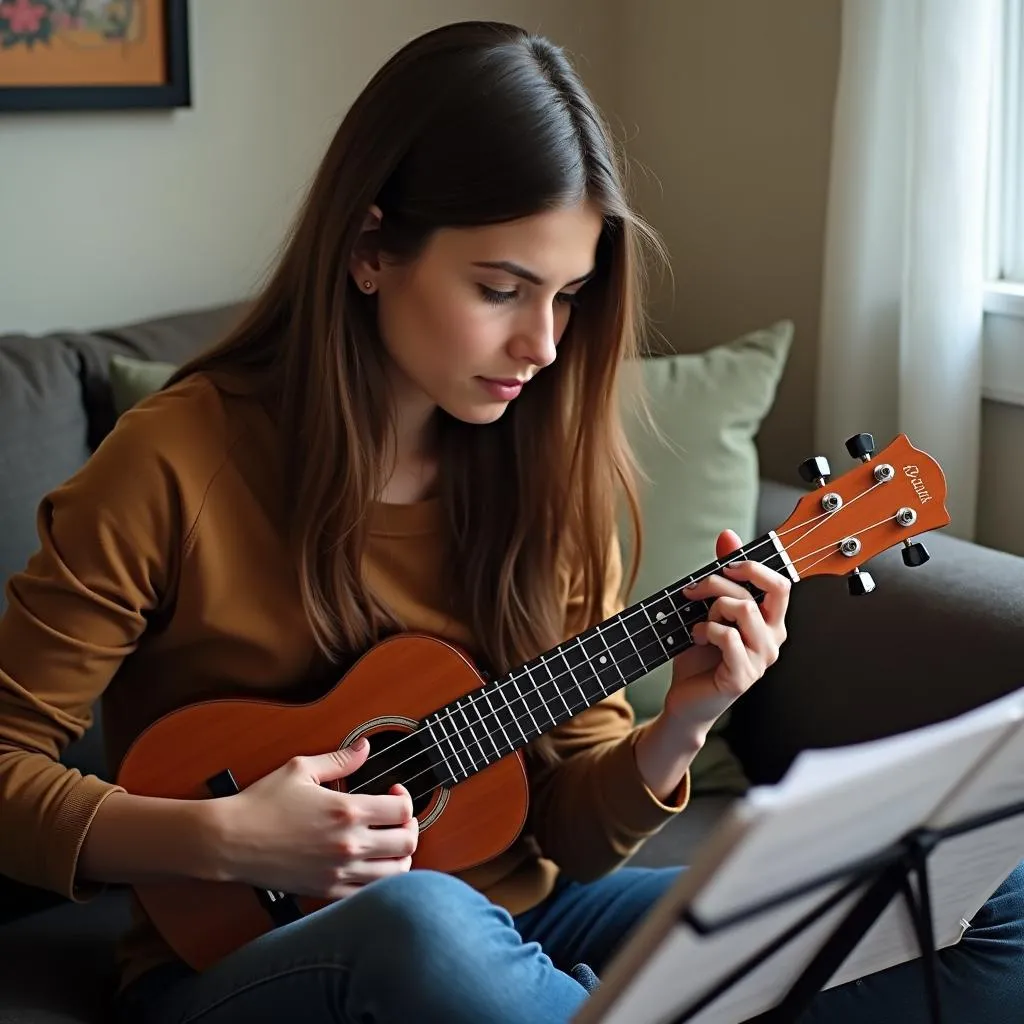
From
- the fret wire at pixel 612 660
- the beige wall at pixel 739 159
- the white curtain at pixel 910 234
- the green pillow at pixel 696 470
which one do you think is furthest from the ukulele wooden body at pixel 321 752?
the beige wall at pixel 739 159

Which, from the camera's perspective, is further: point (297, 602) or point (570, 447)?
point (570, 447)

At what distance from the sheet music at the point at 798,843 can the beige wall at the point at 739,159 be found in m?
1.34

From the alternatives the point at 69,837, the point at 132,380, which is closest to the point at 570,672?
the point at 69,837

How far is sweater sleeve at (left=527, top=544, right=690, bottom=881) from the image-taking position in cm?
134

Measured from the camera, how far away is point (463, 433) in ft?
4.69

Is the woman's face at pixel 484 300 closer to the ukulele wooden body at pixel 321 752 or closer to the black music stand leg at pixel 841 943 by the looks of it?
the ukulele wooden body at pixel 321 752

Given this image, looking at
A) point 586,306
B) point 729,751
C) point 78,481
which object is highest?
point 586,306

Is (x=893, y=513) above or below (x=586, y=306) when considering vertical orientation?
below

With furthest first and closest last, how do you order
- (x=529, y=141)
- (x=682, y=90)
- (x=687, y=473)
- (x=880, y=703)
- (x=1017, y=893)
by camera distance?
1. (x=682, y=90)
2. (x=687, y=473)
3. (x=880, y=703)
4. (x=1017, y=893)
5. (x=529, y=141)

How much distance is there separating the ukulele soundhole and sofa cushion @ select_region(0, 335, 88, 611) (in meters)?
0.44

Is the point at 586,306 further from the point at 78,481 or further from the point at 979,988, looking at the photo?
the point at 979,988

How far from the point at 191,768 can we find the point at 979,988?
2.25 ft

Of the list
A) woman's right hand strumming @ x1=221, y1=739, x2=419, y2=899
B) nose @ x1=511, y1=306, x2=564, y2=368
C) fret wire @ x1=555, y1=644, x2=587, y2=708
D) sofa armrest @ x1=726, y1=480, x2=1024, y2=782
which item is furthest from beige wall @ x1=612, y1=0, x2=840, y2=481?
woman's right hand strumming @ x1=221, y1=739, x2=419, y2=899

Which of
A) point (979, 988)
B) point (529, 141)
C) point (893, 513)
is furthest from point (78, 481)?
point (979, 988)
